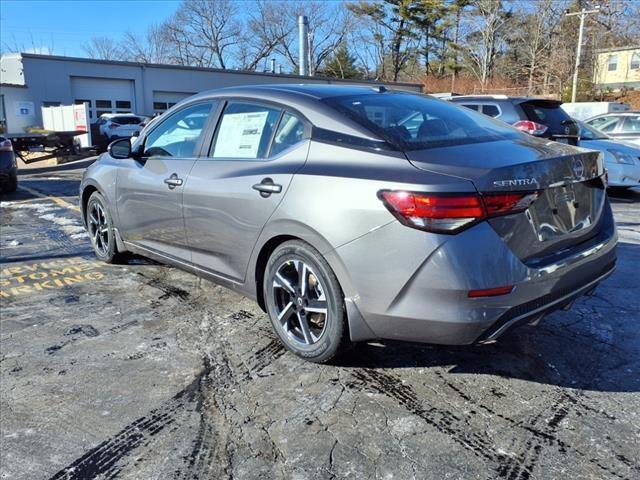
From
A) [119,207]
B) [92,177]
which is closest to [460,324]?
[119,207]

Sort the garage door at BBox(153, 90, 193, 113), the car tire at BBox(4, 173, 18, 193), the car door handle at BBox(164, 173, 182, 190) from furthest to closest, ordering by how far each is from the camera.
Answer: the garage door at BBox(153, 90, 193, 113) < the car tire at BBox(4, 173, 18, 193) < the car door handle at BBox(164, 173, 182, 190)

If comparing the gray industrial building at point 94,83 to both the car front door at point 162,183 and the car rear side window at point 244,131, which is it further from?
the car rear side window at point 244,131

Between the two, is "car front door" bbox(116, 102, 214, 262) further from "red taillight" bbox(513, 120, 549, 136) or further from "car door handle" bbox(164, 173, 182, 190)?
"red taillight" bbox(513, 120, 549, 136)

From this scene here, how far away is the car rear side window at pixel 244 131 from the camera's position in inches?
135

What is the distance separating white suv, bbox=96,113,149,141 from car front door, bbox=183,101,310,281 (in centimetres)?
2007

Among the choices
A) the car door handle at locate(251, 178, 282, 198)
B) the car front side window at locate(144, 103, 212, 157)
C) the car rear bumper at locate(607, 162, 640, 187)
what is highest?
the car front side window at locate(144, 103, 212, 157)

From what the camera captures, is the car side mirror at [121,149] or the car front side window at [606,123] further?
the car front side window at [606,123]

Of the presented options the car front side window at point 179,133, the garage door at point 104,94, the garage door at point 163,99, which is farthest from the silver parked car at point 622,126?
the garage door at point 104,94

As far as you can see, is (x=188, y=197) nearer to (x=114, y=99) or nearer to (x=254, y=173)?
(x=254, y=173)

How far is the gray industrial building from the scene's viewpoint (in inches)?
1003

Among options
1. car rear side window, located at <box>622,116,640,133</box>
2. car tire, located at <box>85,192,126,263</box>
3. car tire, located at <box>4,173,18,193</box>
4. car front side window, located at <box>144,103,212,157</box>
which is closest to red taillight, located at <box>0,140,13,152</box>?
car tire, located at <box>4,173,18,193</box>

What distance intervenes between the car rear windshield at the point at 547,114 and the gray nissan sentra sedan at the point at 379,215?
5.75 meters

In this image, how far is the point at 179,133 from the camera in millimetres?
4258

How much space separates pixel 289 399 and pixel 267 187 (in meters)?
1.20
